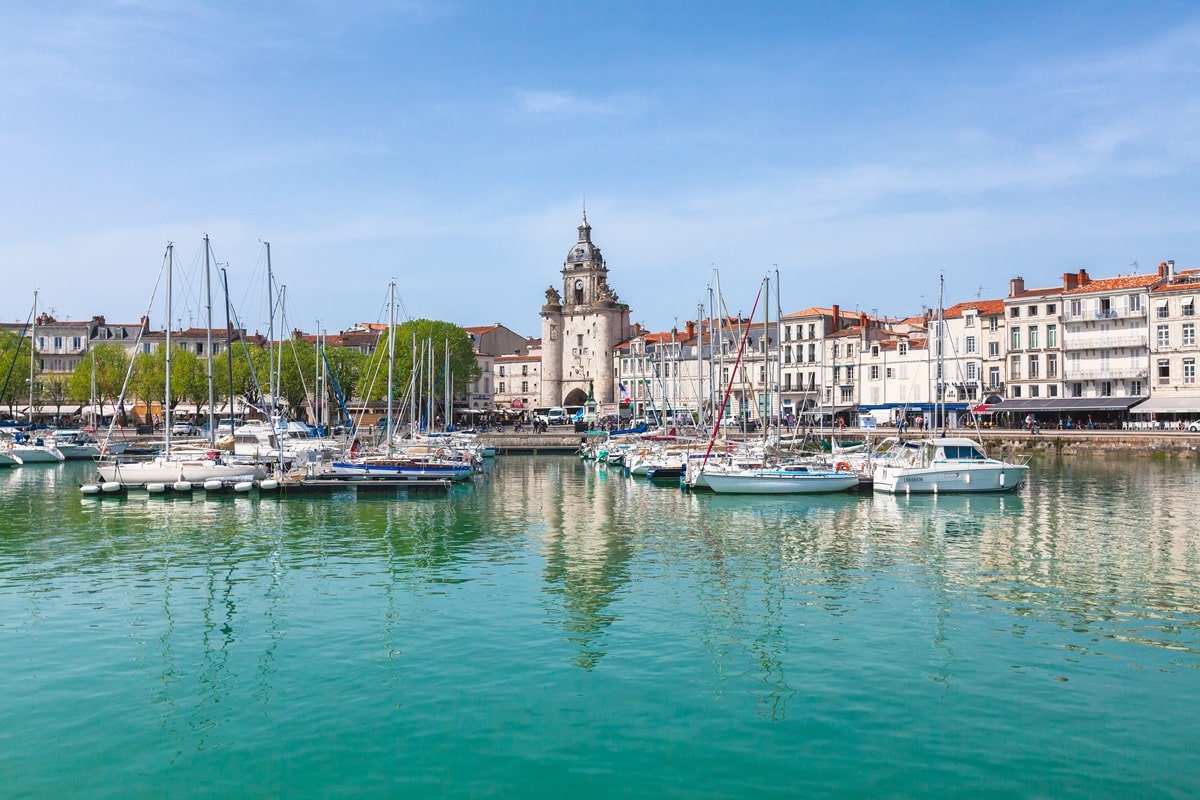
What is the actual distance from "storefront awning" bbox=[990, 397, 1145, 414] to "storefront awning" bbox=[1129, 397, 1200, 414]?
2.58 feet

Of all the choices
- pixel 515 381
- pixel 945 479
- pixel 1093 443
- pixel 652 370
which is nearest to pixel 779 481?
pixel 945 479

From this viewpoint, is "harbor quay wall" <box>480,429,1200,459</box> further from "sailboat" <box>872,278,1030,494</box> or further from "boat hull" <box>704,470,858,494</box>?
"boat hull" <box>704,470,858,494</box>

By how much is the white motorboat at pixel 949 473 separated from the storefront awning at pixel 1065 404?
126 ft

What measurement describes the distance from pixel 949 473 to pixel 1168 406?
135ft

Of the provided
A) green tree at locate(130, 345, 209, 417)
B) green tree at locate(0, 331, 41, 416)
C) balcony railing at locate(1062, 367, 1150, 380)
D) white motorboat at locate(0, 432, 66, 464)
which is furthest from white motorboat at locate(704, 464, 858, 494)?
green tree at locate(0, 331, 41, 416)

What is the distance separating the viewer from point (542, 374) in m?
122

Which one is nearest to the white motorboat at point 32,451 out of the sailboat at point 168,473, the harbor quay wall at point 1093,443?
the sailboat at point 168,473

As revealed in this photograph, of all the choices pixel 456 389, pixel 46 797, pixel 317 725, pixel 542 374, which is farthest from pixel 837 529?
pixel 542 374

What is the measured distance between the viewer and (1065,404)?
79.8m

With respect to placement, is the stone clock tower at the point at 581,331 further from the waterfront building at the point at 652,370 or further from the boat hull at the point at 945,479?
the boat hull at the point at 945,479

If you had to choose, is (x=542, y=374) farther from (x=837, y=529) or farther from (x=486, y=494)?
(x=837, y=529)

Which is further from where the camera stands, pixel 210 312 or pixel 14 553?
pixel 210 312

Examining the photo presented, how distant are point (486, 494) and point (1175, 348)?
181ft

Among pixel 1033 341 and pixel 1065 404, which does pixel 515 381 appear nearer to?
pixel 1033 341
